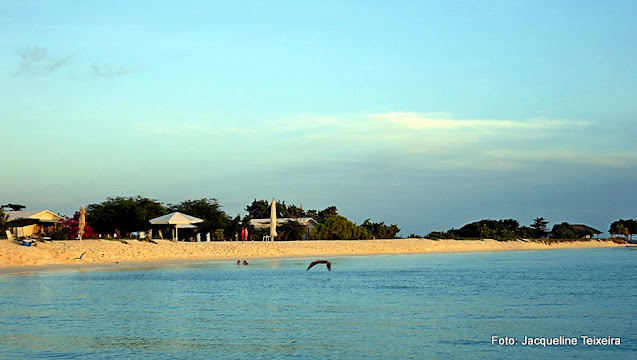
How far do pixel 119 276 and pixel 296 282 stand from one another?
939 cm

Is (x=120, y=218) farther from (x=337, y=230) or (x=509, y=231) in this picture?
(x=509, y=231)

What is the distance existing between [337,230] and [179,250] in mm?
25606

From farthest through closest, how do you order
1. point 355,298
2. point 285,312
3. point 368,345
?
1. point 355,298
2. point 285,312
3. point 368,345

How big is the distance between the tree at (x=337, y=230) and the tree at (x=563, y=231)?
192 ft

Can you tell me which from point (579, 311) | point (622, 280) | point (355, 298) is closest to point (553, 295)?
point (579, 311)

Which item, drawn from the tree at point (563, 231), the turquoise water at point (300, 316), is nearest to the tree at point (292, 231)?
the turquoise water at point (300, 316)

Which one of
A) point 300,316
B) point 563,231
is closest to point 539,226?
point 563,231

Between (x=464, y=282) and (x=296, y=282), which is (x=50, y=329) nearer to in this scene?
(x=296, y=282)

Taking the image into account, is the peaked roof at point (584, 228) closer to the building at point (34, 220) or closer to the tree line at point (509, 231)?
the tree line at point (509, 231)

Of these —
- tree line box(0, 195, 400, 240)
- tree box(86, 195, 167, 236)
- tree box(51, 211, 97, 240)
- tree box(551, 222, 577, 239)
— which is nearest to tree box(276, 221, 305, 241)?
tree line box(0, 195, 400, 240)

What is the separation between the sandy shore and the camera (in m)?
37.1

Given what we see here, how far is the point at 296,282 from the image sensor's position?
32.8 m

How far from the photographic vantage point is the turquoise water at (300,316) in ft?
48.1

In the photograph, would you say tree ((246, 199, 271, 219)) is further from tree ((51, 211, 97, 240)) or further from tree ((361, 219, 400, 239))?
tree ((51, 211, 97, 240))
